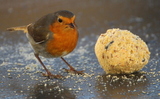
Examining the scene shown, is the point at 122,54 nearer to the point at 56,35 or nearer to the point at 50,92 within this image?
the point at 56,35

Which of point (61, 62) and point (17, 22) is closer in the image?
point (61, 62)

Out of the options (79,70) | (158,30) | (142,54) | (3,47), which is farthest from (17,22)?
(142,54)

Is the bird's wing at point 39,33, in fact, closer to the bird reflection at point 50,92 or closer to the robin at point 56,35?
the robin at point 56,35

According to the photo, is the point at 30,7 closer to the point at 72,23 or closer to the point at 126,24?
the point at 126,24

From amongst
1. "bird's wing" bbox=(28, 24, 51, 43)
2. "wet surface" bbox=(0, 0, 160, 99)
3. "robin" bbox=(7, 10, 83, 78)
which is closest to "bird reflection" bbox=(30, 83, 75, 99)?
"wet surface" bbox=(0, 0, 160, 99)

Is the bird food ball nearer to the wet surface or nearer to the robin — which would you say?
the wet surface

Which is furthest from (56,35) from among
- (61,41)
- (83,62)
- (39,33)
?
(83,62)

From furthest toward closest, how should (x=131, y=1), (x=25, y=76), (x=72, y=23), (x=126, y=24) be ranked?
(x=131, y=1) → (x=126, y=24) → (x=25, y=76) → (x=72, y=23)
